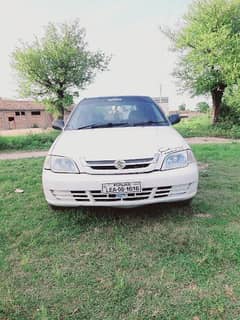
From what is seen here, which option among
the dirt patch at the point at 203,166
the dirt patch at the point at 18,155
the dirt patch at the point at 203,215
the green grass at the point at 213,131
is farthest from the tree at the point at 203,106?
the dirt patch at the point at 203,215

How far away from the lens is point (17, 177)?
5.07m

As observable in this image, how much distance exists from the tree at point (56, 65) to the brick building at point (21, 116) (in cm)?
1337

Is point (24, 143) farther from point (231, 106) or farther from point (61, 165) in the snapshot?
point (231, 106)

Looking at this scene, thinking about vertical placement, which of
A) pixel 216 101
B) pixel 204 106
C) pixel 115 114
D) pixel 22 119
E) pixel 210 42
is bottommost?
pixel 22 119

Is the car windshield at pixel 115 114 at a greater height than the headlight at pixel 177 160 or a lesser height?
greater

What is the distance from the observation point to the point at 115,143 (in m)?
2.91

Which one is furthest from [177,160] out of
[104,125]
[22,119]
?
[22,119]

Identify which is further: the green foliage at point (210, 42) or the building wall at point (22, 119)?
the building wall at point (22, 119)

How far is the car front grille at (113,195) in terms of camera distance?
2.62 meters

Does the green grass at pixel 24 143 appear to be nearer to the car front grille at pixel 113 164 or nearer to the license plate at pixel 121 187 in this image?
the car front grille at pixel 113 164

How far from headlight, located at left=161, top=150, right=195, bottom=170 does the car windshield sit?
982mm

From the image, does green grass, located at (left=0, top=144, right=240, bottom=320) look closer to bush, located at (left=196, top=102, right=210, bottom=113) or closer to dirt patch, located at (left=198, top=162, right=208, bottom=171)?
dirt patch, located at (left=198, top=162, right=208, bottom=171)

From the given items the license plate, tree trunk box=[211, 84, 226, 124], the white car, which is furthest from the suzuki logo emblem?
tree trunk box=[211, 84, 226, 124]

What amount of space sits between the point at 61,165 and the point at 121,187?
2.20ft
